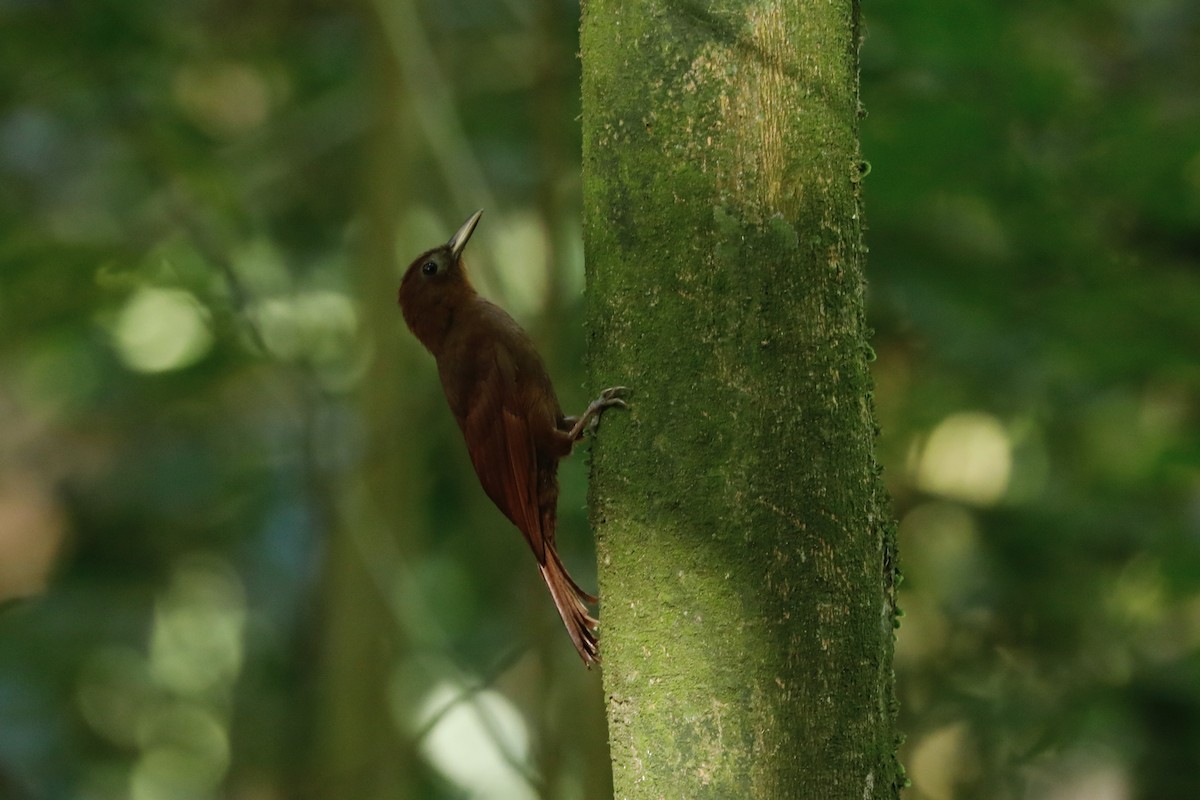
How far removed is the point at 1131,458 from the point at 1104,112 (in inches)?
58.3

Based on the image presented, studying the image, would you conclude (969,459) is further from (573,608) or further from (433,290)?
(573,608)

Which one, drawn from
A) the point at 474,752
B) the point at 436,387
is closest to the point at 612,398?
the point at 436,387

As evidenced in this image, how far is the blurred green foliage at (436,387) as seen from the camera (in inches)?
138

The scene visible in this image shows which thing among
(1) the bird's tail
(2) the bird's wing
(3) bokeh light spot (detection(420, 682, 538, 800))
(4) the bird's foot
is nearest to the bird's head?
(2) the bird's wing

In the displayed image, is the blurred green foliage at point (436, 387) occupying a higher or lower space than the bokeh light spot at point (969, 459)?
lower

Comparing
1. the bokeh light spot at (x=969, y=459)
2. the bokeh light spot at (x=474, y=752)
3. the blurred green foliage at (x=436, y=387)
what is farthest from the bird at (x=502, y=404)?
the bokeh light spot at (x=969, y=459)

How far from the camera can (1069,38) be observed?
191 inches

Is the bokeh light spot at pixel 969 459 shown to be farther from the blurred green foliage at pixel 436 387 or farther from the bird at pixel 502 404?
the bird at pixel 502 404

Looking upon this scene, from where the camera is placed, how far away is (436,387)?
16.0 feet

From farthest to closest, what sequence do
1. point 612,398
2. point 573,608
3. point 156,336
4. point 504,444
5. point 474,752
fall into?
point 156,336 → point 474,752 → point 504,444 → point 573,608 → point 612,398

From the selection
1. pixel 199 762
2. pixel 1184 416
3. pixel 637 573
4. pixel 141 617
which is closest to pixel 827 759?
pixel 637 573

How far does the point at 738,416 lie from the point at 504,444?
1469mm

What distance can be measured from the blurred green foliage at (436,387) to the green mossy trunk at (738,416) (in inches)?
73.6

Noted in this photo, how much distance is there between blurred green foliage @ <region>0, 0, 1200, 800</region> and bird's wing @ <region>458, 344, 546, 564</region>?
0.74 meters
